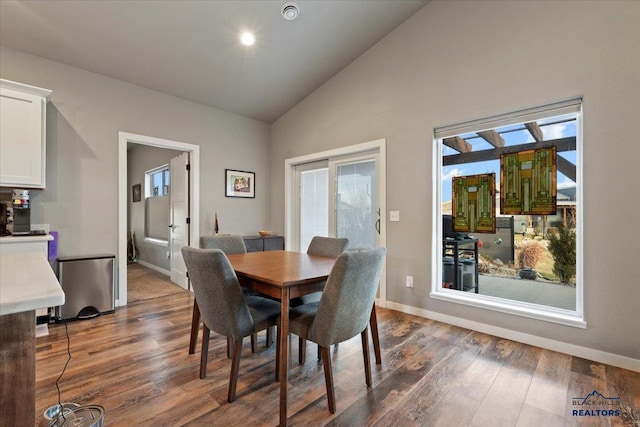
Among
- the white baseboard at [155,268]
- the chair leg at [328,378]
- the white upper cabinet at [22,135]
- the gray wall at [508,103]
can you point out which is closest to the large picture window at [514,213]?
the gray wall at [508,103]

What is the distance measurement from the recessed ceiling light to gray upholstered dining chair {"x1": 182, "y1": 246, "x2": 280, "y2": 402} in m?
2.45

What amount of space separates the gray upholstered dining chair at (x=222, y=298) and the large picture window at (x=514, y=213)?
2146 millimetres

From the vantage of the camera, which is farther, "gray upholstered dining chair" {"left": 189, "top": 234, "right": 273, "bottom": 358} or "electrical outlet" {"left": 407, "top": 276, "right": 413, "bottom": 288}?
"electrical outlet" {"left": 407, "top": 276, "right": 413, "bottom": 288}

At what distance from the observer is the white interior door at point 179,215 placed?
4188mm

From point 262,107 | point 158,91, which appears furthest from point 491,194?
point 158,91

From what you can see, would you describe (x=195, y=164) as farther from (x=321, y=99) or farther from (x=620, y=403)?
(x=620, y=403)

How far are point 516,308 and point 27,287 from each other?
318 cm

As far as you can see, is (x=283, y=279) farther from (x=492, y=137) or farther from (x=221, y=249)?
(x=492, y=137)

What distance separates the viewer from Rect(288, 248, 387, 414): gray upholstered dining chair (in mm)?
1562

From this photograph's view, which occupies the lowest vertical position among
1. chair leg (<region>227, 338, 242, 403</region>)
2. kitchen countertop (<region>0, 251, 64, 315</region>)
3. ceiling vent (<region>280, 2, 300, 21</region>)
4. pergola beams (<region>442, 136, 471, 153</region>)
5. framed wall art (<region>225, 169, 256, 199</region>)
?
chair leg (<region>227, 338, 242, 403</region>)

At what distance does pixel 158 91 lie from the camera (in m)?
3.72

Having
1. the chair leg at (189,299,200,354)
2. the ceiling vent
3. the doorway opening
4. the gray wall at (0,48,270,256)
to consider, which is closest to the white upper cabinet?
the gray wall at (0,48,270,256)

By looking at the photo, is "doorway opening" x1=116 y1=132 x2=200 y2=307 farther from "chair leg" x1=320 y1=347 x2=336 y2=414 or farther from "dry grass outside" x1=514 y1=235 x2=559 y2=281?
"dry grass outside" x1=514 y1=235 x2=559 y2=281

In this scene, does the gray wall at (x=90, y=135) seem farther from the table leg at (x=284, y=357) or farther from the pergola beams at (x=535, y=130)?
the pergola beams at (x=535, y=130)
